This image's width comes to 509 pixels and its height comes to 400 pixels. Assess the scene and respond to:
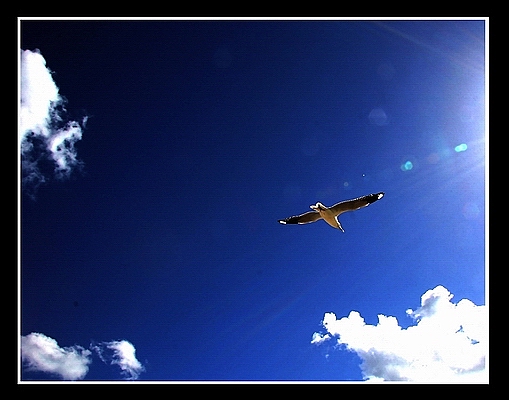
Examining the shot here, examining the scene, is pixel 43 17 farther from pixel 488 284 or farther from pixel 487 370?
pixel 487 370

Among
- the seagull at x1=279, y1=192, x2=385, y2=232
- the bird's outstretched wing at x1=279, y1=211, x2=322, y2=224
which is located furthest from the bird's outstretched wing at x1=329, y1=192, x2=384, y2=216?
the bird's outstretched wing at x1=279, y1=211, x2=322, y2=224

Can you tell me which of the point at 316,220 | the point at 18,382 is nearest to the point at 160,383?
the point at 18,382

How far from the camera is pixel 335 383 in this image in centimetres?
740

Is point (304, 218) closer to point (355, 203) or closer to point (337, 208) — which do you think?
point (337, 208)

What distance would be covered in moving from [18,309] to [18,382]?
117 centimetres

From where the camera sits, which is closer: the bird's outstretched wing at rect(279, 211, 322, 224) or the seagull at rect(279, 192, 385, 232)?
the seagull at rect(279, 192, 385, 232)

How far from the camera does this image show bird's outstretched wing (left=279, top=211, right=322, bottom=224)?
38.7ft

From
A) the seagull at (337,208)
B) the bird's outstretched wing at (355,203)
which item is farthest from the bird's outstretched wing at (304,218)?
the bird's outstretched wing at (355,203)

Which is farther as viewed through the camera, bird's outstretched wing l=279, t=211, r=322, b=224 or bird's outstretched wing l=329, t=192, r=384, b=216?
bird's outstretched wing l=279, t=211, r=322, b=224

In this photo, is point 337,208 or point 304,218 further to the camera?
point 304,218

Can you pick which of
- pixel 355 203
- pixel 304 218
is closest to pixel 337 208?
pixel 355 203

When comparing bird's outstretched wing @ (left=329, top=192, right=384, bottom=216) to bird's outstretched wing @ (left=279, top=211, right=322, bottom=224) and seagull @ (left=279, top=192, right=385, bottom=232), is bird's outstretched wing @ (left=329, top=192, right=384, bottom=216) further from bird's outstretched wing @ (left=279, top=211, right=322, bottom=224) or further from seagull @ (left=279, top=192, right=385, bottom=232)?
bird's outstretched wing @ (left=279, top=211, right=322, bottom=224)

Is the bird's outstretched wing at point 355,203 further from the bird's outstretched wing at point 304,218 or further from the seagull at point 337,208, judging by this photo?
the bird's outstretched wing at point 304,218

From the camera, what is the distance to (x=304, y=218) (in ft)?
39.5
